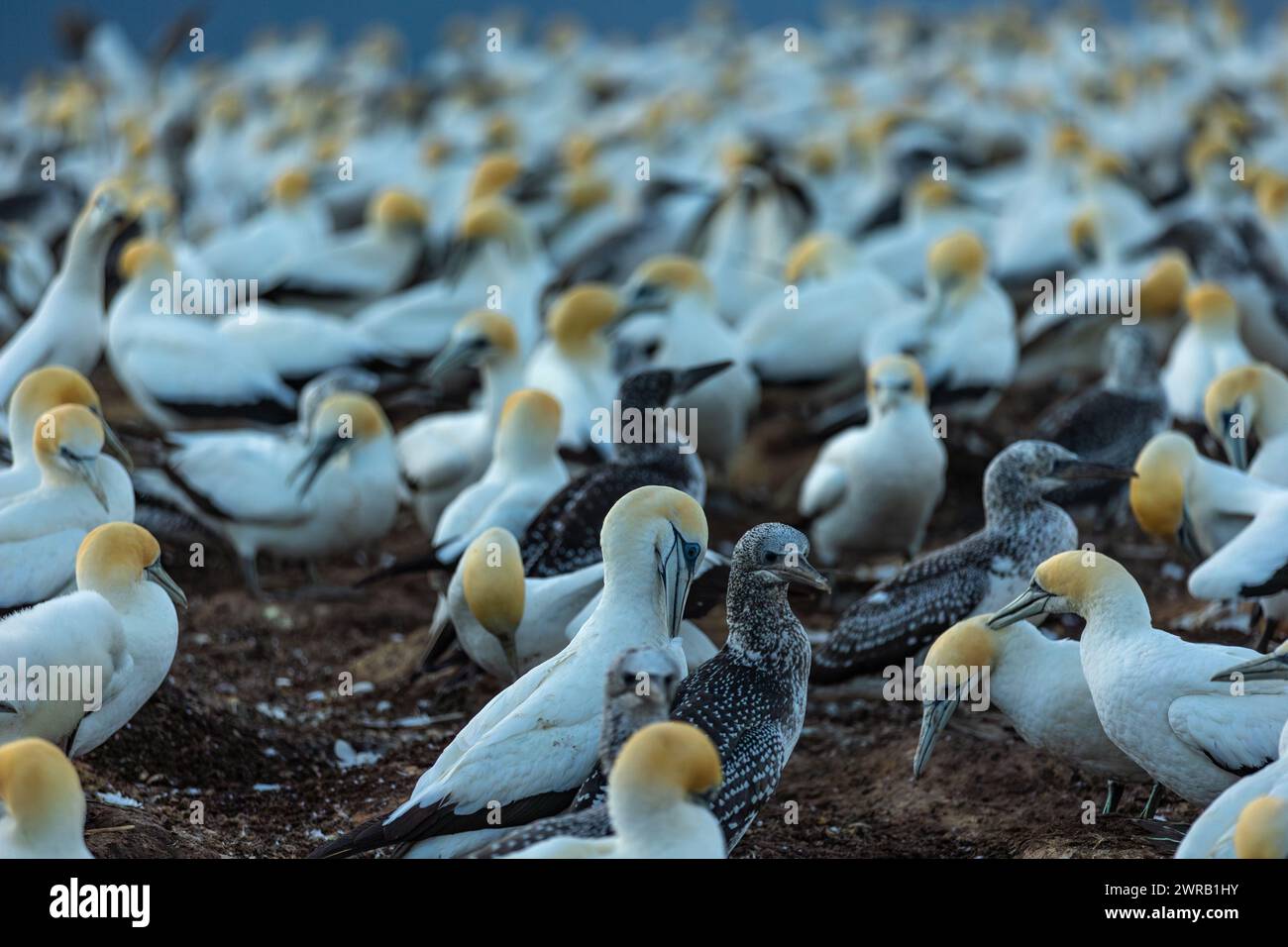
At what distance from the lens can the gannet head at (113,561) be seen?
5.70 meters

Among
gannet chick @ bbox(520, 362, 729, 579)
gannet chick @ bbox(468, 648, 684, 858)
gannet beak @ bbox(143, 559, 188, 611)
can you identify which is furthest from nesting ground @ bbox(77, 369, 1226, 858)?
gannet chick @ bbox(468, 648, 684, 858)

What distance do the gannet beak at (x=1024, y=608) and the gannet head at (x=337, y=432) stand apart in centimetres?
363

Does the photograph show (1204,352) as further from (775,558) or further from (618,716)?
(618,716)

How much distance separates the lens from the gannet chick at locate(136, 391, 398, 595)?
27.5ft

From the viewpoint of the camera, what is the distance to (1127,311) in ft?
34.4

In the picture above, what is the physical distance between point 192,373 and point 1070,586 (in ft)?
18.7

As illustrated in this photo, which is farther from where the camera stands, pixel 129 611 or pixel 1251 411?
pixel 1251 411

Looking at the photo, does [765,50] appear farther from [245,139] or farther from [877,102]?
[245,139]

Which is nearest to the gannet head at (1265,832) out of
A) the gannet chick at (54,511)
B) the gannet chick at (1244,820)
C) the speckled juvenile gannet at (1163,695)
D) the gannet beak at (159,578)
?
the gannet chick at (1244,820)

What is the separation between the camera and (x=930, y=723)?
5766 mm

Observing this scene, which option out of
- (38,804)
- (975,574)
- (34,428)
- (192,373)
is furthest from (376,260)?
(38,804)

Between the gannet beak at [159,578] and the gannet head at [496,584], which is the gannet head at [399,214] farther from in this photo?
the gannet beak at [159,578]

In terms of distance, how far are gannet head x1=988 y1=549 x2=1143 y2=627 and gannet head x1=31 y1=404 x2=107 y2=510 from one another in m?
3.28
